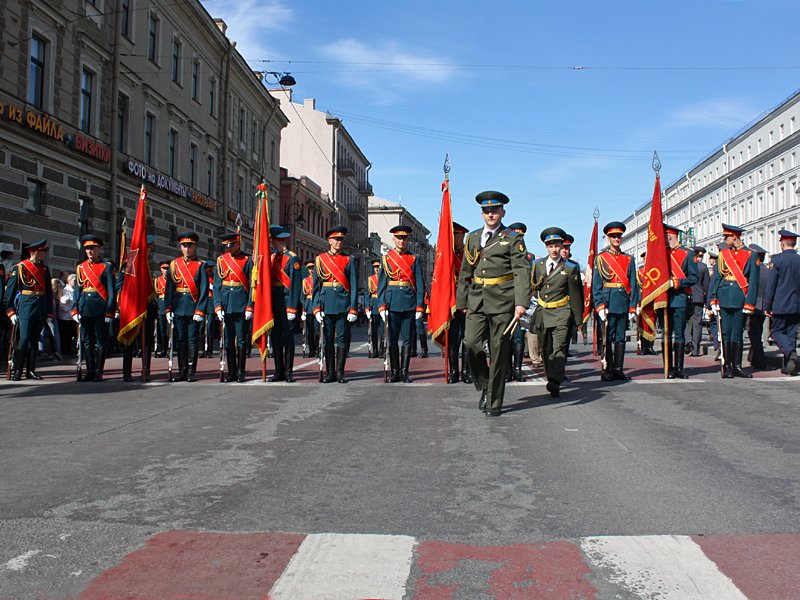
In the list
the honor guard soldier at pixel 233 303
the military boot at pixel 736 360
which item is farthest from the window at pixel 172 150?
the military boot at pixel 736 360

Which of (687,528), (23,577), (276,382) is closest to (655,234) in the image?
(276,382)

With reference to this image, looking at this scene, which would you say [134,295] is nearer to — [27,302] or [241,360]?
[27,302]

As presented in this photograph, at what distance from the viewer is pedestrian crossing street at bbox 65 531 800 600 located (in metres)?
2.93

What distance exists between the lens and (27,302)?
1128cm

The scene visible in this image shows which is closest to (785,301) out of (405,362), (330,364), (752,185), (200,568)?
(405,362)

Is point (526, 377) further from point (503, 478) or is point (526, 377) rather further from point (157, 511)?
point (157, 511)

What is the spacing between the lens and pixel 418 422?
→ 7012 mm

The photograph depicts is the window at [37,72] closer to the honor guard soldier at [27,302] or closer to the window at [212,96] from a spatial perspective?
the honor guard soldier at [27,302]

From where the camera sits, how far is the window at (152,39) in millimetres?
27828

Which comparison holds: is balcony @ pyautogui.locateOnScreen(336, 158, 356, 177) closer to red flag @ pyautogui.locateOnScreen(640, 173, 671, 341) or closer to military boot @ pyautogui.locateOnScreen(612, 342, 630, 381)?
red flag @ pyautogui.locateOnScreen(640, 173, 671, 341)

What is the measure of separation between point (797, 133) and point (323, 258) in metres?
61.7

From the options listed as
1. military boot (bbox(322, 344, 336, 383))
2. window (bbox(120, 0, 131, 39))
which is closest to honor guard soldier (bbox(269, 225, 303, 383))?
military boot (bbox(322, 344, 336, 383))

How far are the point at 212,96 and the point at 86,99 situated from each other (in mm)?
13124

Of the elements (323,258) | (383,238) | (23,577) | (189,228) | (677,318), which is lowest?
(23,577)
